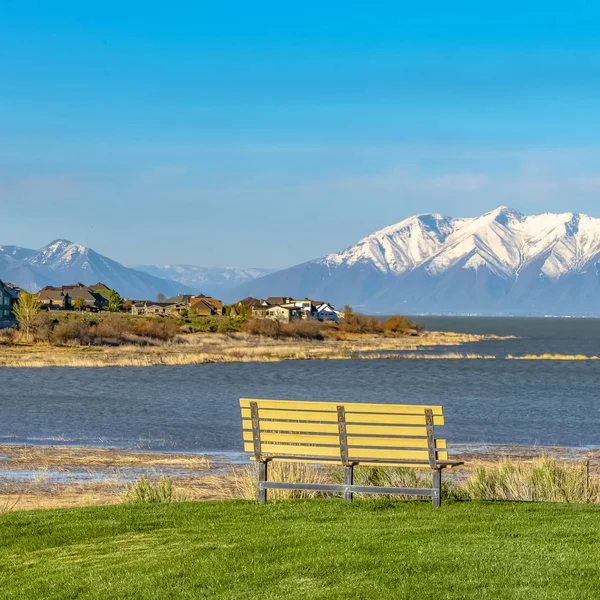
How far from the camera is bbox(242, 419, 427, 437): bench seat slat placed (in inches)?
481

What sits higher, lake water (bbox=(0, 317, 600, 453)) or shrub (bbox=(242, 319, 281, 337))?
shrub (bbox=(242, 319, 281, 337))

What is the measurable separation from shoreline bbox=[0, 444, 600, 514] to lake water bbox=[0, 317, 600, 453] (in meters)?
2.88

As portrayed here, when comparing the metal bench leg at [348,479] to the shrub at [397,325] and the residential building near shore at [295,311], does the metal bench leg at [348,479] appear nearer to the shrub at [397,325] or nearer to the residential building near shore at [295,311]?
the shrub at [397,325]

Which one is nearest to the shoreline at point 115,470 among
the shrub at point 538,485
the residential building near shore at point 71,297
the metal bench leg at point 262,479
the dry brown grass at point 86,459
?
the dry brown grass at point 86,459

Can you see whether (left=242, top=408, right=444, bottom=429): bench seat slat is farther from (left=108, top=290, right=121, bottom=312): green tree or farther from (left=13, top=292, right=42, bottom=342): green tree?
(left=108, top=290, right=121, bottom=312): green tree

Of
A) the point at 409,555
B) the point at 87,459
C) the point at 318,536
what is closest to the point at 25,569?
the point at 318,536

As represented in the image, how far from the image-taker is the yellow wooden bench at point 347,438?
12164mm

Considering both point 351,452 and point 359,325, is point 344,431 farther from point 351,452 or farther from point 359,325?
point 359,325

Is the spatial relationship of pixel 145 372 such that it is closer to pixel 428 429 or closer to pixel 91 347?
pixel 91 347

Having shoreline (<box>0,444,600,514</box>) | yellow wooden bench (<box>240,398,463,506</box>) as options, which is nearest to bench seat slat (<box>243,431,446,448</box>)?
yellow wooden bench (<box>240,398,463,506</box>)

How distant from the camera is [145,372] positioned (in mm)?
70938

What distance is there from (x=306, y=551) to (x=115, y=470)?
43.8ft

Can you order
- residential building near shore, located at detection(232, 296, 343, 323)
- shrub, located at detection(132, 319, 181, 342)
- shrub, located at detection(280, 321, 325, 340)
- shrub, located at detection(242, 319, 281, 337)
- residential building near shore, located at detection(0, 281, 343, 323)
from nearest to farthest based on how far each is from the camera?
shrub, located at detection(132, 319, 181, 342) → shrub, located at detection(242, 319, 281, 337) → shrub, located at detection(280, 321, 325, 340) → residential building near shore, located at detection(0, 281, 343, 323) → residential building near shore, located at detection(232, 296, 343, 323)

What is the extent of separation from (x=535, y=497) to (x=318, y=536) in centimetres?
533
